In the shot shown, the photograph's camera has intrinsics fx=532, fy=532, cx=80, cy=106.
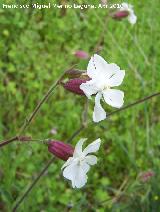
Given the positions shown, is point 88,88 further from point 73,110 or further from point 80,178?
point 73,110

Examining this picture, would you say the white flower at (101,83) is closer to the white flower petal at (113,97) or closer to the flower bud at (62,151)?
the white flower petal at (113,97)

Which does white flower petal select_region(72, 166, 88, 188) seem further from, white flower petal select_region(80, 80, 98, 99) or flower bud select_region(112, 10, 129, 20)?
flower bud select_region(112, 10, 129, 20)

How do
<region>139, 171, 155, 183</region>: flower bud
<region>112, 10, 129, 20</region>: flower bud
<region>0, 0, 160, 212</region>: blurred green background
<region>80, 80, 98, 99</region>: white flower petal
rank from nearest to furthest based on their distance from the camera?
1. <region>80, 80, 98, 99</region>: white flower petal
2. <region>139, 171, 155, 183</region>: flower bud
3. <region>0, 0, 160, 212</region>: blurred green background
4. <region>112, 10, 129, 20</region>: flower bud

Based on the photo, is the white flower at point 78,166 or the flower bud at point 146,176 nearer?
the white flower at point 78,166

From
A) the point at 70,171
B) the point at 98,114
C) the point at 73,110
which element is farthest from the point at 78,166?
the point at 73,110

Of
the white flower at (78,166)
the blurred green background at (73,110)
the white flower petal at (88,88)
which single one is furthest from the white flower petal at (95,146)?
the blurred green background at (73,110)

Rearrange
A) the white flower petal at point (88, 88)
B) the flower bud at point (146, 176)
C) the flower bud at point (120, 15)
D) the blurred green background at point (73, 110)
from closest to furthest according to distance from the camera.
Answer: the white flower petal at point (88, 88), the flower bud at point (146, 176), the blurred green background at point (73, 110), the flower bud at point (120, 15)

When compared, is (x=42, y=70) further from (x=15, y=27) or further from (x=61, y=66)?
(x=15, y=27)

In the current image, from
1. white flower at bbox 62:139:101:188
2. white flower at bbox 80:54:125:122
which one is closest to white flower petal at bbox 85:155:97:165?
white flower at bbox 62:139:101:188
